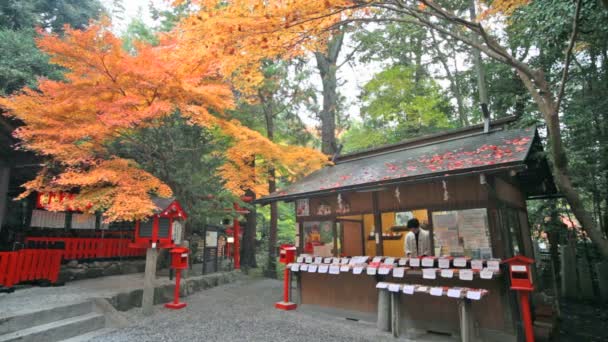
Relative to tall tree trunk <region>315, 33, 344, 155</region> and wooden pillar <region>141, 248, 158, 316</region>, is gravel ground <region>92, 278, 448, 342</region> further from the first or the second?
tall tree trunk <region>315, 33, 344, 155</region>

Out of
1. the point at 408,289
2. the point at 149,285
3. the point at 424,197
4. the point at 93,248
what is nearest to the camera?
the point at 408,289

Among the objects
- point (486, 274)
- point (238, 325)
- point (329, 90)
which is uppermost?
point (329, 90)

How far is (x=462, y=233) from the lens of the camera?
21.4ft

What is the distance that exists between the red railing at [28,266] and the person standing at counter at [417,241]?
31.6ft

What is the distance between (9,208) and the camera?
1038 cm

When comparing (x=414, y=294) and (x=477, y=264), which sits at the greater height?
(x=477, y=264)

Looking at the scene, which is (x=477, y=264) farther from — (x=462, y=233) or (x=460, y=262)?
(x=462, y=233)

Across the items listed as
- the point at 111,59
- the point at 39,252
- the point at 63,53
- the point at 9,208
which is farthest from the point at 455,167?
the point at 9,208

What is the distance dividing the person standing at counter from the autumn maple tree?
565cm

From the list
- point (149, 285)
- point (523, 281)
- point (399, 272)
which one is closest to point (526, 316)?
point (523, 281)

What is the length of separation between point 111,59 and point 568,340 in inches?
482

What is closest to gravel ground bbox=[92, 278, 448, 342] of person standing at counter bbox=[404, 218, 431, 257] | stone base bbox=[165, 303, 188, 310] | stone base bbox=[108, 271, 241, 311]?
stone base bbox=[165, 303, 188, 310]

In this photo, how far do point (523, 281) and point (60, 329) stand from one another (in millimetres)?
8615

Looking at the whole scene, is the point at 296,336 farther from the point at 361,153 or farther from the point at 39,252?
the point at 39,252
